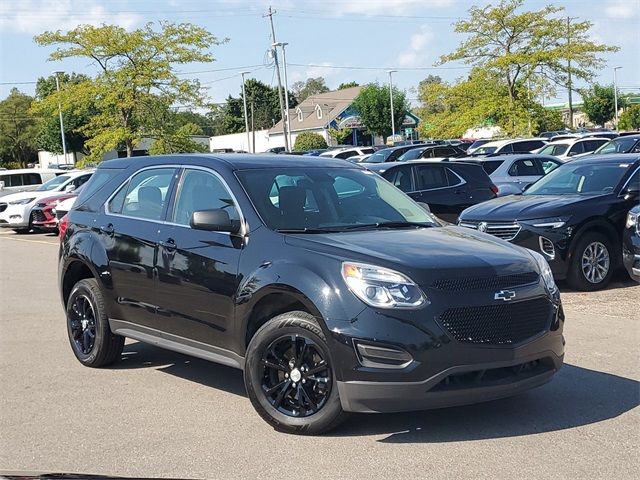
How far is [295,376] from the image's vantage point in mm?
5051

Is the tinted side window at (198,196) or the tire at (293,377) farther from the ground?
the tinted side window at (198,196)

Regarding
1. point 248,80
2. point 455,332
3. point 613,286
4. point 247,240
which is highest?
point 248,80

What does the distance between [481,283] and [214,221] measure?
6.04 feet

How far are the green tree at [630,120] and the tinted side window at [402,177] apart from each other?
6037 cm

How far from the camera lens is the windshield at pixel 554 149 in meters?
26.9

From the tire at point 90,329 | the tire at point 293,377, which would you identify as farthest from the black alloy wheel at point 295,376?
the tire at point 90,329

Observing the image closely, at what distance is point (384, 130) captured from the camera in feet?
247

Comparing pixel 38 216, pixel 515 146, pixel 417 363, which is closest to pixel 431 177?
pixel 417 363

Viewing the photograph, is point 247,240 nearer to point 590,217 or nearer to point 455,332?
point 455,332

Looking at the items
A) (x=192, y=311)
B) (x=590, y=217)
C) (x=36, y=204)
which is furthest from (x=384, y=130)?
(x=192, y=311)

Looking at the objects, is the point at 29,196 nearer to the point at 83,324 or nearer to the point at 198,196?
the point at 83,324

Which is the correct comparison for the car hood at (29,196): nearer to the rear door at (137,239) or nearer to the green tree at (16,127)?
the rear door at (137,239)

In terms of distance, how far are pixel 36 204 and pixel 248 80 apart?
281 ft

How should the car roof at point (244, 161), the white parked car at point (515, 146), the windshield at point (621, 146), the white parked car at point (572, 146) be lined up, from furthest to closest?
the white parked car at point (515, 146), the white parked car at point (572, 146), the windshield at point (621, 146), the car roof at point (244, 161)
